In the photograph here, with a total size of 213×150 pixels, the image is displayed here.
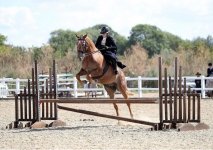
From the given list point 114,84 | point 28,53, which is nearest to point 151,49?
point 28,53

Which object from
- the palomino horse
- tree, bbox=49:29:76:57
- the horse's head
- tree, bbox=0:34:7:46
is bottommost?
the palomino horse

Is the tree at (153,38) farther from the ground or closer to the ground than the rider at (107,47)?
farther from the ground

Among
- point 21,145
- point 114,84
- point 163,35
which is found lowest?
point 21,145

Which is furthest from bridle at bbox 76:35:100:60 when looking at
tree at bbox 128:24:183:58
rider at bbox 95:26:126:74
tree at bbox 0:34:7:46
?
tree at bbox 128:24:183:58

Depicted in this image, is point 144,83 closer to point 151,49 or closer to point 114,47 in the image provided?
point 114,47

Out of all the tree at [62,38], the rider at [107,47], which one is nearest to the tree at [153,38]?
the tree at [62,38]

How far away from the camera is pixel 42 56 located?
53906 mm

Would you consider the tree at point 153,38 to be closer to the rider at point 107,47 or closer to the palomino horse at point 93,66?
the palomino horse at point 93,66

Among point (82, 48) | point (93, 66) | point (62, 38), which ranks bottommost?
point (93, 66)

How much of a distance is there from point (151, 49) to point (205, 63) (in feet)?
113

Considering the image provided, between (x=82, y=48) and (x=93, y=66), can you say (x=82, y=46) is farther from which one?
(x=93, y=66)

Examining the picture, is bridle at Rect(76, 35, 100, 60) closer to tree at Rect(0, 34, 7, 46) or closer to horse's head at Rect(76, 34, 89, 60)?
horse's head at Rect(76, 34, 89, 60)

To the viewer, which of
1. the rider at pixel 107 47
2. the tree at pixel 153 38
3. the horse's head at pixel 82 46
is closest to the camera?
the horse's head at pixel 82 46

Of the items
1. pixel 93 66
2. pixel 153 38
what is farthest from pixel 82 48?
pixel 153 38
